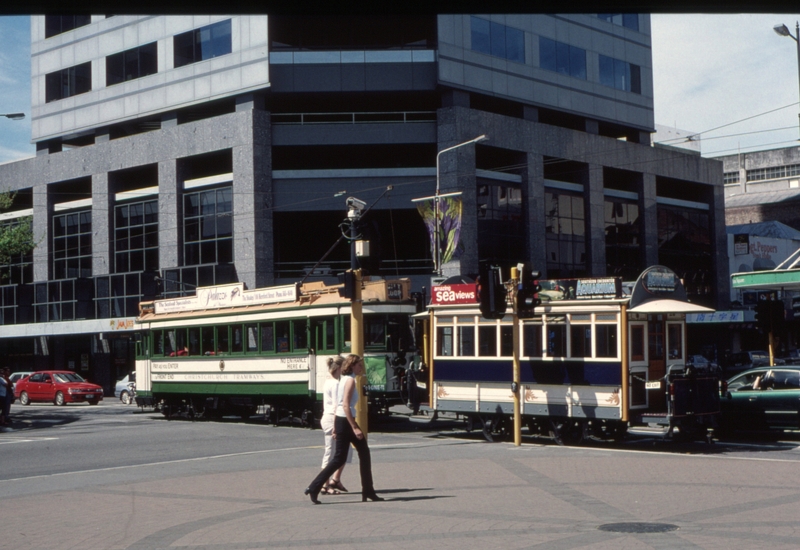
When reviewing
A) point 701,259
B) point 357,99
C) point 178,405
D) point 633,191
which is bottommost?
point 178,405

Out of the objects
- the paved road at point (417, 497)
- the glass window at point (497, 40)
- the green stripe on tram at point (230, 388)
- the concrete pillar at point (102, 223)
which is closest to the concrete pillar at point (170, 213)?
the concrete pillar at point (102, 223)

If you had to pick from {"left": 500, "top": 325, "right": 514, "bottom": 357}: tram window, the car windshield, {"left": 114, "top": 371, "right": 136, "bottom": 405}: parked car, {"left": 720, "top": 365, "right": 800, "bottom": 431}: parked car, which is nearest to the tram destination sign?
{"left": 500, "top": 325, "right": 514, "bottom": 357}: tram window

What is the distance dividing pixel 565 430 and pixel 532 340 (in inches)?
77.4

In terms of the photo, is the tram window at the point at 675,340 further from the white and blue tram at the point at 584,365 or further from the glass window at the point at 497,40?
the glass window at the point at 497,40

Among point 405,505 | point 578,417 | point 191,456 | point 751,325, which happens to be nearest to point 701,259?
point 751,325

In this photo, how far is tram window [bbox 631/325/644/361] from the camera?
19000 millimetres

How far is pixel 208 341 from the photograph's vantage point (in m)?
28.8

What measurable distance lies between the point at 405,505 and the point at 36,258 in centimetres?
4633

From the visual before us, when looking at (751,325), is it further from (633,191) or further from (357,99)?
(357,99)

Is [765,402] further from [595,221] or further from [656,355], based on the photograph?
[595,221]

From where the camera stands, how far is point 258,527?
34.1 ft

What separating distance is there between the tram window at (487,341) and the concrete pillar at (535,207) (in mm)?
25085

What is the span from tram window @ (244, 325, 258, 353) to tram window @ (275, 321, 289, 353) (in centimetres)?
92

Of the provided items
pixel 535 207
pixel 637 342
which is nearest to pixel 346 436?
pixel 637 342
